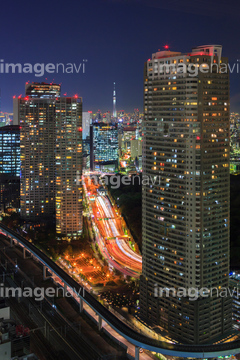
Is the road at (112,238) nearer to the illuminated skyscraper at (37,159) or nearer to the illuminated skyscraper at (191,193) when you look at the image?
the illuminated skyscraper at (37,159)

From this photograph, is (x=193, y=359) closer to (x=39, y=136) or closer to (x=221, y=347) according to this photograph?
(x=221, y=347)

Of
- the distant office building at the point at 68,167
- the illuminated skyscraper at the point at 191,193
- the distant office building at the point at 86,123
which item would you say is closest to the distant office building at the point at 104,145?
the distant office building at the point at 86,123

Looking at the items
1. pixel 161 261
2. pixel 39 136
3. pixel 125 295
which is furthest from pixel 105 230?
pixel 161 261

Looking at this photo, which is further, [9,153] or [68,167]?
[9,153]

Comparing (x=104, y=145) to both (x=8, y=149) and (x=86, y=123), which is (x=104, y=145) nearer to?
(x=86, y=123)

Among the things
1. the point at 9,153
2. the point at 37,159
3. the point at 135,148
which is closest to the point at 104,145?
the point at 135,148
